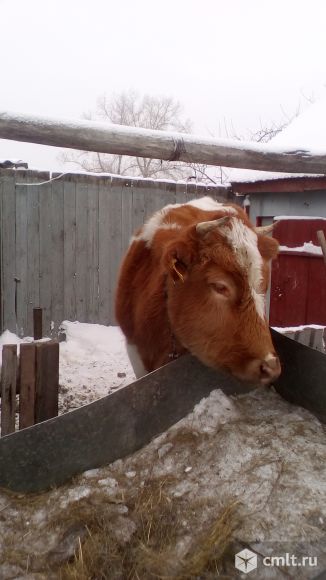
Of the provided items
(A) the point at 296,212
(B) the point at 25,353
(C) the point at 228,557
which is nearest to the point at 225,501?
(C) the point at 228,557

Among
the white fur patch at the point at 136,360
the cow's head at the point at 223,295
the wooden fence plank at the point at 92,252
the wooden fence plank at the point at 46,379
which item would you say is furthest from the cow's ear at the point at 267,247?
the wooden fence plank at the point at 92,252

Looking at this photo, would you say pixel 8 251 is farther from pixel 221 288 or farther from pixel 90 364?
pixel 221 288

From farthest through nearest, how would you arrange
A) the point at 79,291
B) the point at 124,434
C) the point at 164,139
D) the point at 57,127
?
the point at 79,291 < the point at 164,139 < the point at 57,127 < the point at 124,434

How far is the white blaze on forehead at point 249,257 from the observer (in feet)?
8.36

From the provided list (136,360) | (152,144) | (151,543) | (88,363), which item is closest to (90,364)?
(88,363)

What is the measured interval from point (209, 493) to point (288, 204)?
5.91m

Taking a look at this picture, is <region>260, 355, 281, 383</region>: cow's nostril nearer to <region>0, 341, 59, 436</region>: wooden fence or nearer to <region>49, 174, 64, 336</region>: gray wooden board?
<region>0, 341, 59, 436</region>: wooden fence

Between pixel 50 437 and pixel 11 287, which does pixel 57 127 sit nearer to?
pixel 50 437

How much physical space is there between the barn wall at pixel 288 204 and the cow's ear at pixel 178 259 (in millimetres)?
4486

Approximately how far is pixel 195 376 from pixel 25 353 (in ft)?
3.42

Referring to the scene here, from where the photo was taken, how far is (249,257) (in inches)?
101

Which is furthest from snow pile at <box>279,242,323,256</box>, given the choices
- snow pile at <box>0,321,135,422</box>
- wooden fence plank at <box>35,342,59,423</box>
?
wooden fence plank at <box>35,342,59,423</box>

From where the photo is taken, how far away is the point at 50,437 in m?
1.98

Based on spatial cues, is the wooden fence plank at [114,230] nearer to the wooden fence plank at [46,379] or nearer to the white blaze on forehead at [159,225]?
the white blaze on forehead at [159,225]
